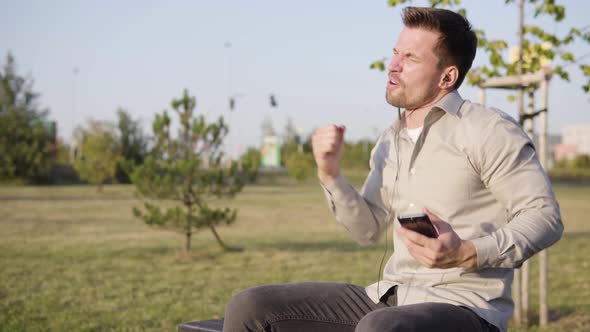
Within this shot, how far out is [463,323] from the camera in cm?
222

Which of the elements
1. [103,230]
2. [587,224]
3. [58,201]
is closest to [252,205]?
[58,201]

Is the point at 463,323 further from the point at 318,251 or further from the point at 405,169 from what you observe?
the point at 318,251

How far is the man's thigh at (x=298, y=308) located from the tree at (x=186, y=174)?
24.7ft

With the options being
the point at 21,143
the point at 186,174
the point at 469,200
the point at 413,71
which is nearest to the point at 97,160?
the point at 21,143

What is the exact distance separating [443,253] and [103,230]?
47.5 feet

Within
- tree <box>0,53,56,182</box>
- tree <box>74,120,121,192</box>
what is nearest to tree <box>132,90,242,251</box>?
tree <box>74,120,121,192</box>

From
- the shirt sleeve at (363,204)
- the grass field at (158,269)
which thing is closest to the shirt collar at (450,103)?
the shirt sleeve at (363,204)

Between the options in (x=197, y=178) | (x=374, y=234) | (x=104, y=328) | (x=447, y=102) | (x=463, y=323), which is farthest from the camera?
(x=197, y=178)

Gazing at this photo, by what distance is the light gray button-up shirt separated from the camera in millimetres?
2213

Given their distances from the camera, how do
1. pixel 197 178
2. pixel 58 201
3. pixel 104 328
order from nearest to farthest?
pixel 104 328 < pixel 197 178 < pixel 58 201

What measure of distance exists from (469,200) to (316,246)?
1044cm

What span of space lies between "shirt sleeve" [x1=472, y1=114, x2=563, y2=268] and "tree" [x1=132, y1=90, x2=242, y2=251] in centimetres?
796

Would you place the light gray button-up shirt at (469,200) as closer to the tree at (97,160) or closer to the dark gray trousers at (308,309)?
the dark gray trousers at (308,309)

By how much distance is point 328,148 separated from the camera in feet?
8.05
